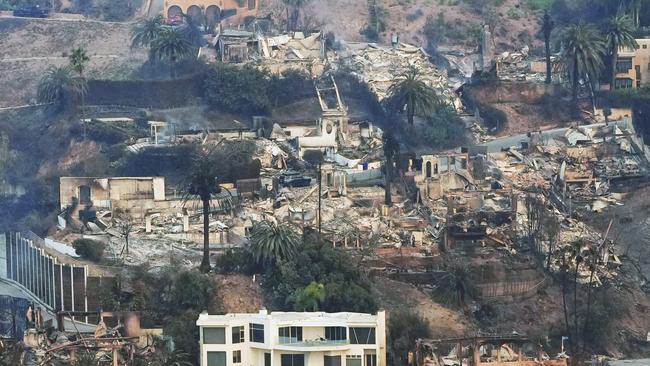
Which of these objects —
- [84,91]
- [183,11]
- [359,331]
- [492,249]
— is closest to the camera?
[359,331]

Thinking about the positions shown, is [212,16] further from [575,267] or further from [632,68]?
[575,267]

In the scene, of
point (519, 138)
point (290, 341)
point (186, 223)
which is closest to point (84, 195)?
point (186, 223)

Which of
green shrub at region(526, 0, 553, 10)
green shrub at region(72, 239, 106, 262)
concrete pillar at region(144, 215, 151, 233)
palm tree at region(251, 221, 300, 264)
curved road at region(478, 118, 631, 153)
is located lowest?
green shrub at region(72, 239, 106, 262)

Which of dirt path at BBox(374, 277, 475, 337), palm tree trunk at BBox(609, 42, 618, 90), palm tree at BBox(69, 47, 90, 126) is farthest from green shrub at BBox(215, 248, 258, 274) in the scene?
palm tree trunk at BBox(609, 42, 618, 90)

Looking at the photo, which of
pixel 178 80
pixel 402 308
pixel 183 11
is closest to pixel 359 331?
pixel 402 308

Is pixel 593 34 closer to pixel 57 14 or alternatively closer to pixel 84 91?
pixel 84 91

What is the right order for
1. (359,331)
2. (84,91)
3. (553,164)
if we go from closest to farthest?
(359,331)
(553,164)
(84,91)

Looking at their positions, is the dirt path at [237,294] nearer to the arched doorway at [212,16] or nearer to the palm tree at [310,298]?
the palm tree at [310,298]

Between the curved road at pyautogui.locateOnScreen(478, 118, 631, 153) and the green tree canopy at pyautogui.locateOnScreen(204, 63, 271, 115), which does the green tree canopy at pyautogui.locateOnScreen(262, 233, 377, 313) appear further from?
the green tree canopy at pyautogui.locateOnScreen(204, 63, 271, 115)
